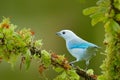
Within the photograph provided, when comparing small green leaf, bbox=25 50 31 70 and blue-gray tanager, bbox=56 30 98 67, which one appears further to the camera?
blue-gray tanager, bbox=56 30 98 67

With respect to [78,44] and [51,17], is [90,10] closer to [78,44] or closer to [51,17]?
[78,44]

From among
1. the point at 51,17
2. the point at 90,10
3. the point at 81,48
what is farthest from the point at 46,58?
the point at 51,17

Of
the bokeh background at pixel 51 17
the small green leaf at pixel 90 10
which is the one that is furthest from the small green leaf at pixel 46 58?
the bokeh background at pixel 51 17

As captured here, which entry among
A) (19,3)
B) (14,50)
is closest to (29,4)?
(19,3)

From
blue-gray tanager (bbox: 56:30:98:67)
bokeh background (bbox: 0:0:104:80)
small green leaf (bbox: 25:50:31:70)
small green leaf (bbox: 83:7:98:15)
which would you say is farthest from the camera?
bokeh background (bbox: 0:0:104:80)

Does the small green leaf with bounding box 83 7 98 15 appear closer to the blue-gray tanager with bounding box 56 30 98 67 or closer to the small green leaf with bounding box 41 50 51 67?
the small green leaf with bounding box 41 50 51 67

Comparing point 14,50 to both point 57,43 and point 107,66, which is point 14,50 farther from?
point 57,43

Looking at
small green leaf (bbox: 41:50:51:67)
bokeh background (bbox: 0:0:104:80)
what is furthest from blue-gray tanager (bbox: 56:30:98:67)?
bokeh background (bbox: 0:0:104:80)

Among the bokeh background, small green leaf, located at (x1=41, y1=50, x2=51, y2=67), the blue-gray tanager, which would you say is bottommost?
small green leaf, located at (x1=41, y1=50, x2=51, y2=67)

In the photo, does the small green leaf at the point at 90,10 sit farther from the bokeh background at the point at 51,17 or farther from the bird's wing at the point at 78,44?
the bokeh background at the point at 51,17

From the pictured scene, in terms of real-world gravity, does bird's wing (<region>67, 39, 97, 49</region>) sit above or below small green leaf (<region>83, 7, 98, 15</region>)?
above

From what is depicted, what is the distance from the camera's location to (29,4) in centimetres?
795

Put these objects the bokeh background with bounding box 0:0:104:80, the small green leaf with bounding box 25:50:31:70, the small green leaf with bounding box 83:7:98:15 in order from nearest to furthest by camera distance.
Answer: the small green leaf with bounding box 83:7:98:15 → the small green leaf with bounding box 25:50:31:70 → the bokeh background with bounding box 0:0:104:80

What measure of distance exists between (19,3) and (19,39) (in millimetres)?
6650
